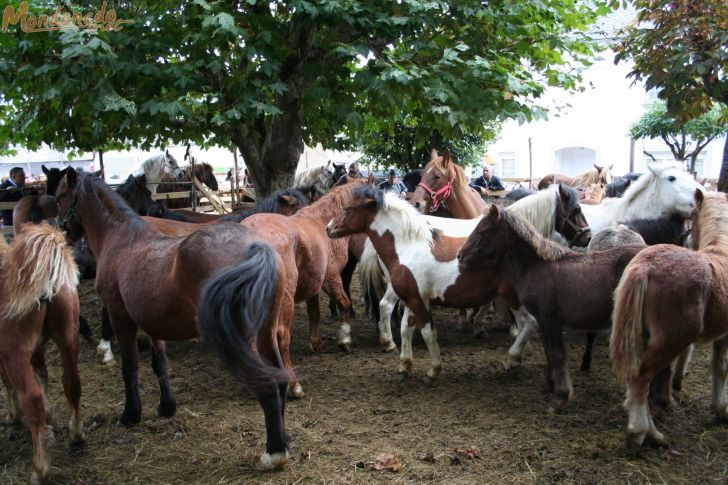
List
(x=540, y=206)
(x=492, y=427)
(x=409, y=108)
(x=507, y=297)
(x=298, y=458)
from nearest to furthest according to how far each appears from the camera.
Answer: (x=298, y=458) < (x=492, y=427) < (x=507, y=297) < (x=540, y=206) < (x=409, y=108)

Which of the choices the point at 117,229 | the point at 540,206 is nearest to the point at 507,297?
the point at 540,206

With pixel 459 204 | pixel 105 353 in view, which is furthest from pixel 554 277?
pixel 105 353

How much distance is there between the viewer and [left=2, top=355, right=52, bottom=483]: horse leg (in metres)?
3.38

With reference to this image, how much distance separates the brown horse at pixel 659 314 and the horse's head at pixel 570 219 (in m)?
1.84

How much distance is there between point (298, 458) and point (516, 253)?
92.6 inches

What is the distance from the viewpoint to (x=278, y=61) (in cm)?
644

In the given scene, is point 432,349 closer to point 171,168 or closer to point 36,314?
point 36,314

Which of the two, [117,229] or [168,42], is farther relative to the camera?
[168,42]

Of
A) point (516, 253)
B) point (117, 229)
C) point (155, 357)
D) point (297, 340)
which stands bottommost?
point (297, 340)

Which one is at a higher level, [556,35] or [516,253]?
[556,35]

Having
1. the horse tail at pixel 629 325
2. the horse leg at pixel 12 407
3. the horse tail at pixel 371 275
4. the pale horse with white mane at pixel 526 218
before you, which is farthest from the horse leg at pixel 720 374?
the horse leg at pixel 12 407

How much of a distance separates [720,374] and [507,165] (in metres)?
27.3

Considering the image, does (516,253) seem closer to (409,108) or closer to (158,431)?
(158,431)

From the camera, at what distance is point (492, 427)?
167 inches
